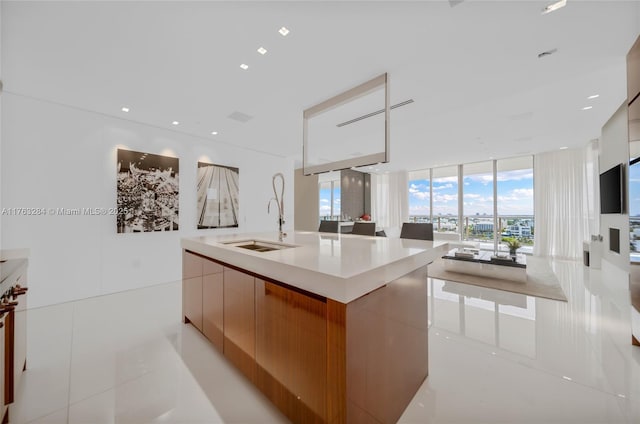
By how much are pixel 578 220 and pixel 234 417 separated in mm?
8249

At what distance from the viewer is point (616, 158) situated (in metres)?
3.85

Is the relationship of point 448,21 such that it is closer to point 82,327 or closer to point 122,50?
point 122,50

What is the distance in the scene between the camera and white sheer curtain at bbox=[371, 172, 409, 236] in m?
9.12

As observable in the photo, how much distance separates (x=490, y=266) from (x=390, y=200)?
5465 millimetres

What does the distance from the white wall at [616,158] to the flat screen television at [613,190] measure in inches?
4.3

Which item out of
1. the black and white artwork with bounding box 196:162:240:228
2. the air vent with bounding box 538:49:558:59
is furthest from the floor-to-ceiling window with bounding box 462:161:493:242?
the black and white artwork with bounding box 196:162:240:228

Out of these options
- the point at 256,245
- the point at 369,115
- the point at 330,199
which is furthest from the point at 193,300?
the point at 330,199

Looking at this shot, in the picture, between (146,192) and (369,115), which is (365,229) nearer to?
(369,115)

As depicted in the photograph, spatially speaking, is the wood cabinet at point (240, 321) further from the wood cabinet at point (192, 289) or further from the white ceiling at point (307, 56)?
the white ceiling at point (307, 56)

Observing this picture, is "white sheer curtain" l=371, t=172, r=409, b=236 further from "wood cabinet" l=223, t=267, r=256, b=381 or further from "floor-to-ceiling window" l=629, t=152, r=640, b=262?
"wood cabinet" l=223, t=267, r=256, b=381

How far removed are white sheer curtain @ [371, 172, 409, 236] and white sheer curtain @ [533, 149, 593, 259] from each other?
12.1 feet

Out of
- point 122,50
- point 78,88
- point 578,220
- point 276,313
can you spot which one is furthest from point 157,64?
point 578,220

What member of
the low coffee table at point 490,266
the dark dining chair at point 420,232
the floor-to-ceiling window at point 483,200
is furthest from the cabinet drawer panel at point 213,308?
the floor-to-ceiling window at point 483,200

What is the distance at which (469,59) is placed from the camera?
2320mm
